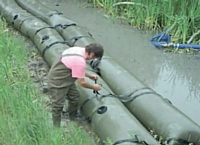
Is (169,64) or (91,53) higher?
(91,53)

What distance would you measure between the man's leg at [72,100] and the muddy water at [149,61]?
50.1 inches

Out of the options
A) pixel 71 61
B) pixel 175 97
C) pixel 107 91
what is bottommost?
pixel 175 97

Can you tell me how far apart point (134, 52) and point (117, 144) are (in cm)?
273

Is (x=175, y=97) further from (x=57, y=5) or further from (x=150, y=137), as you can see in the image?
(x=57, y=5)

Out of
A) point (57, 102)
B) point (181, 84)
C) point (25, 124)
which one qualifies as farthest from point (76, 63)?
point (181, 84)

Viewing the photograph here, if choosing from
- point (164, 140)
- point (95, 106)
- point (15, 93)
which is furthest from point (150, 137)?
point (15, 93)

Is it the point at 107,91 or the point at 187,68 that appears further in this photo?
the point at 187,68

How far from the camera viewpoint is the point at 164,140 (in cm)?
346

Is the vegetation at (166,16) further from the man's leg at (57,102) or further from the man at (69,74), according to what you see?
the man's leg at (57,102)

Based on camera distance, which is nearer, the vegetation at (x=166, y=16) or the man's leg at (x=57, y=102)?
the man's leg at (x=57, y=102)

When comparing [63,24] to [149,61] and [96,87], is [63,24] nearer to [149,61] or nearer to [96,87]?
[149,61]

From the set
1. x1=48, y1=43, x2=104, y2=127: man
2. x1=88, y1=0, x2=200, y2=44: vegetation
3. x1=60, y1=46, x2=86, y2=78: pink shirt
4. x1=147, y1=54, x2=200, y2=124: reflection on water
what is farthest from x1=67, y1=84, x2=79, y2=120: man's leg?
x1=88, y1=0, x2=200, y2=44: vegetation

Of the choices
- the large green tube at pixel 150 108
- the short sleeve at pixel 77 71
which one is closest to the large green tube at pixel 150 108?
the large green tube at pixel 150 108

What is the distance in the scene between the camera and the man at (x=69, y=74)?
3514 millimetres
